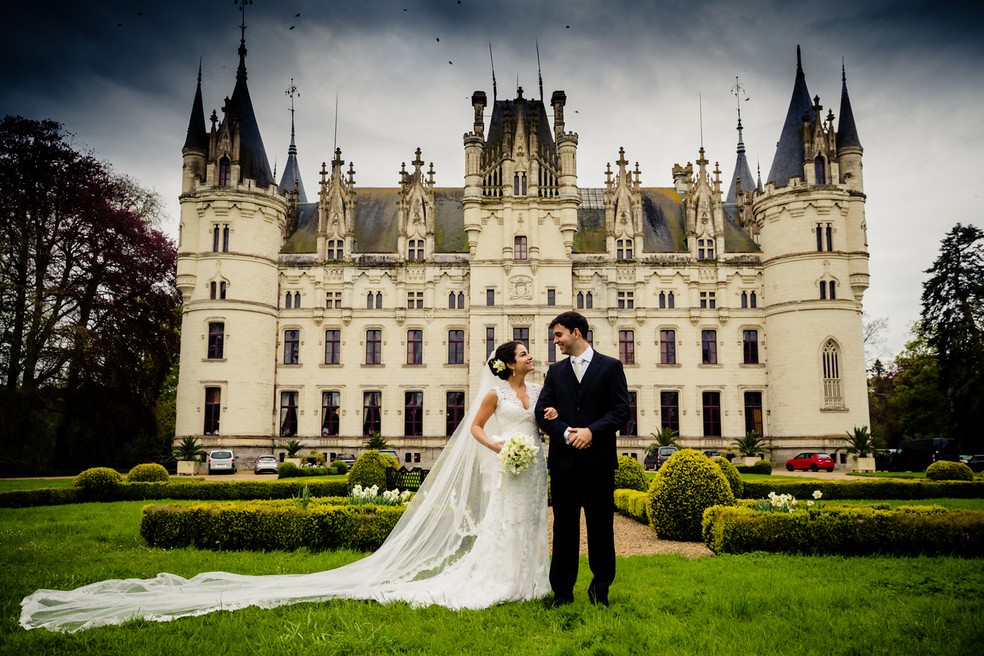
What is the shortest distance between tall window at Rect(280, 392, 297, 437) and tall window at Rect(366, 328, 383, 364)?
463 cm

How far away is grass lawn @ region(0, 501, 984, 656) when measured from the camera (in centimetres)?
547

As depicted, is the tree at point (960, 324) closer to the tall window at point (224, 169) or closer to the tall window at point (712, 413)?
the tall window at point (712, 413)

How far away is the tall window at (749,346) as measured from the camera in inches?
1581

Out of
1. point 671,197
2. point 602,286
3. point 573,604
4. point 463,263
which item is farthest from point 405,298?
point 573,604

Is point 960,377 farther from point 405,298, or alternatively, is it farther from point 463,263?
point 405,298

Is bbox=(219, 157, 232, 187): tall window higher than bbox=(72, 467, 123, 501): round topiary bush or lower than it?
higher

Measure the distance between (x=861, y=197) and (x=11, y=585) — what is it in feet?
135

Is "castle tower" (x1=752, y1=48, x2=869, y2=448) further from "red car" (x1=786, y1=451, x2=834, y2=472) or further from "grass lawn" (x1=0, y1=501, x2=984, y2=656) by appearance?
"grass lawn" (x1=0, y1=501, x2=984, y2=656)

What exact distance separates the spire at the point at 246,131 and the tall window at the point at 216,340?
8.13m

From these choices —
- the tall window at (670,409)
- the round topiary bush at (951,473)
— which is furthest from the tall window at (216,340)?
the round topiary bush at (951,473)

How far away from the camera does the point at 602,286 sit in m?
40.5

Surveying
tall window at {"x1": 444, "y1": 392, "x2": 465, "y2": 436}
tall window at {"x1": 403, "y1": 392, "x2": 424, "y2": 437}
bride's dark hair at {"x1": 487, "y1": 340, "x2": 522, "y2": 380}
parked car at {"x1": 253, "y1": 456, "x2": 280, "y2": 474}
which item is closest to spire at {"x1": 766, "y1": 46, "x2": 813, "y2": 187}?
tall window at {"x1": 444, "y1": 392, "x2": 465, "y2": 436}

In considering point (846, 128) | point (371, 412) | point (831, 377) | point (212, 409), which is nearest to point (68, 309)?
point (212, 409)

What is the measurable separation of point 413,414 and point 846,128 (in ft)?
93.5
